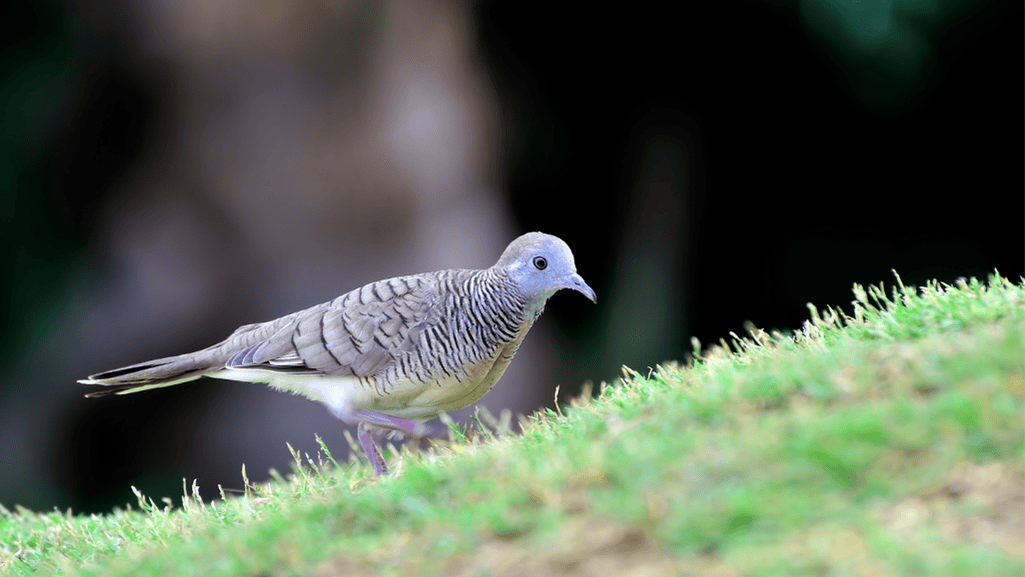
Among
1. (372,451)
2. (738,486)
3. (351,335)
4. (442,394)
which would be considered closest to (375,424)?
(372,451)

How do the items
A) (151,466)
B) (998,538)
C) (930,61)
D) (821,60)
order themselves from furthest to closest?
(151,466), (821,60), (930,61), (998,538)

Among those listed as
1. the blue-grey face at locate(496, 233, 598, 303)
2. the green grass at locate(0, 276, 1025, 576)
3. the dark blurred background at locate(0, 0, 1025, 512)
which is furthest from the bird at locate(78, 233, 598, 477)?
the dark blurred background at locate(0, 0, 1025, 512)

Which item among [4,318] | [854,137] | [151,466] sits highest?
[4,318]

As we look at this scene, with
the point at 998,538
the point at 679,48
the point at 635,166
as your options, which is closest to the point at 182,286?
the point at 635,166

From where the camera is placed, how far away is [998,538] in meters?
2.26

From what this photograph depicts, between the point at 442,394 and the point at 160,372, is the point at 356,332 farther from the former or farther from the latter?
the point at 160,372

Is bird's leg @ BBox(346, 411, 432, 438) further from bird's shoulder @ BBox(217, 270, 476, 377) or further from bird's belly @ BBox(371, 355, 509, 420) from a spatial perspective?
bird's shoulder @ BBox(217, 270, 476, 377)

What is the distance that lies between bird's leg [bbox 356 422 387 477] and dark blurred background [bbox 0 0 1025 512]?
4841 millimetres

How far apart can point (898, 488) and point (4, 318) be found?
10.2 meters

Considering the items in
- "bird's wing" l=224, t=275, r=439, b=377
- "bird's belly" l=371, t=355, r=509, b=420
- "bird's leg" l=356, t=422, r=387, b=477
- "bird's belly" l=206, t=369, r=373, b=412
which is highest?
"bird's wing" l=224, t=275, r=439, b=377

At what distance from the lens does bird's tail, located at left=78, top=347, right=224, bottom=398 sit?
208 inches

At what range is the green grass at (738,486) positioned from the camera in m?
2.40

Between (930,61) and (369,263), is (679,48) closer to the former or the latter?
(930,61)

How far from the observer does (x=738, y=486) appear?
2662 mm
